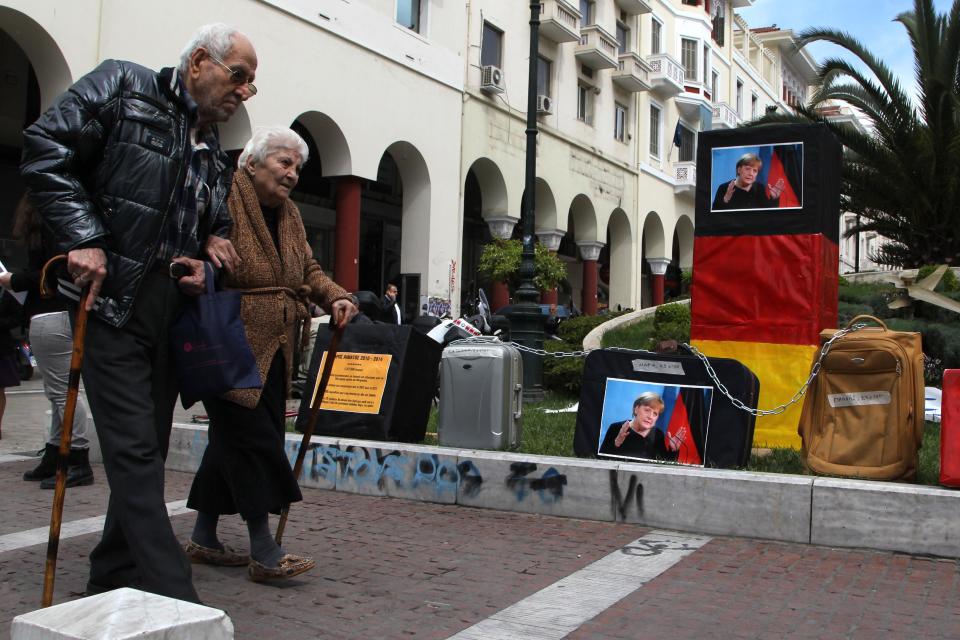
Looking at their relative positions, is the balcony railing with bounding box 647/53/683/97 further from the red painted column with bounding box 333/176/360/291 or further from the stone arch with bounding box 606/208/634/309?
the red painted column with bounding box 333/176/360/291

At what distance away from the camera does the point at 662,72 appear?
3228 cm

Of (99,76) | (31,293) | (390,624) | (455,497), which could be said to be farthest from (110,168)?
(455,497)

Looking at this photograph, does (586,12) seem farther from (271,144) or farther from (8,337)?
(271,144)

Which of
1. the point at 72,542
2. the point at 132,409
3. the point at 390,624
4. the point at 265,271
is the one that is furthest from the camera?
the point at 72,542

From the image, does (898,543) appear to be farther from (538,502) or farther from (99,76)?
(99,76)

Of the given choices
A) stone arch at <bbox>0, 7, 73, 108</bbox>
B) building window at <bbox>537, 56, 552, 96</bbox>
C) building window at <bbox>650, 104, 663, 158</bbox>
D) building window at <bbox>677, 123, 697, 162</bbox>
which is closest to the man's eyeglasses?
stone arch at <bbox>0, 7, 73, 108</bbox>

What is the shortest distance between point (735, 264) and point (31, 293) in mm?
4518

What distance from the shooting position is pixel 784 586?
3771 millimetres

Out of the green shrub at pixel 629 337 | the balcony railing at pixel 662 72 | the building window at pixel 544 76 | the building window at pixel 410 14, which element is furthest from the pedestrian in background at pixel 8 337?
the balcony railing at pixel 662 72

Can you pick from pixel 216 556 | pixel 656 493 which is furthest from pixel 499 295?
pixel 216 556

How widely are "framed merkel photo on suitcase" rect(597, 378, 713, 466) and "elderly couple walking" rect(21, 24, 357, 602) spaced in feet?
7.68

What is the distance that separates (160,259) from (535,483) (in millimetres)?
2735

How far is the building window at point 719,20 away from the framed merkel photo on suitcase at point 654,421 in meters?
36.9

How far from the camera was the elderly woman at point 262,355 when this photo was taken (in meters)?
3.55
